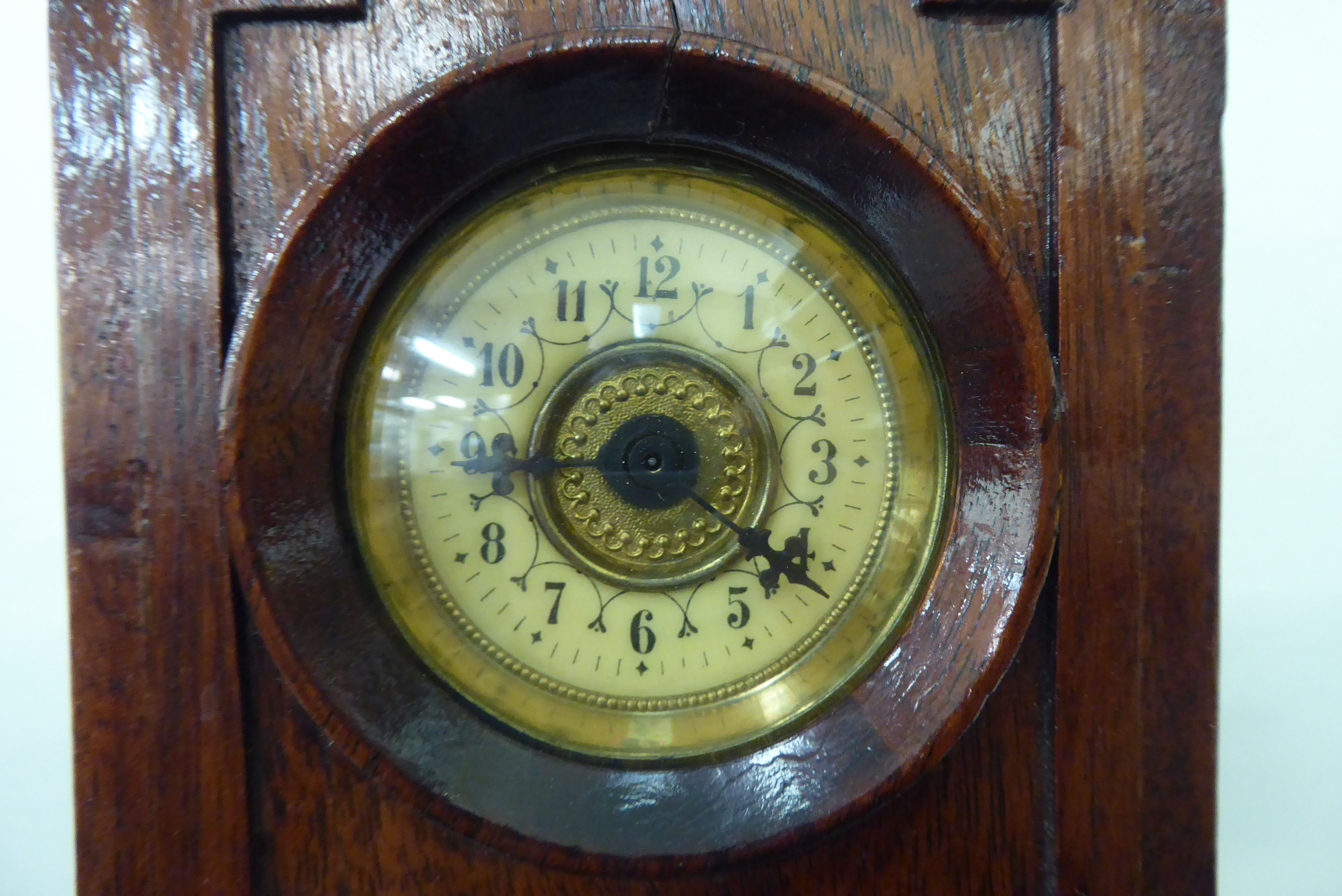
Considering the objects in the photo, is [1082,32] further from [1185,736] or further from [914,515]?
[1185,736]

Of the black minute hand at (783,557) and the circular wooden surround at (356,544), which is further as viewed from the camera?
the black minute hand at (783,557)

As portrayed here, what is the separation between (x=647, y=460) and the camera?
0.75 metres

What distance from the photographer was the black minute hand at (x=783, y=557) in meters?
0.76

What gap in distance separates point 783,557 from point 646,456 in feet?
0.53

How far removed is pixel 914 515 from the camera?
76 centimetres

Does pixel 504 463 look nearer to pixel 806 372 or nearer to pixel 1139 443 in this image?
pixel 806 372

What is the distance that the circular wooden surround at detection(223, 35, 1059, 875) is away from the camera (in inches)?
25.7

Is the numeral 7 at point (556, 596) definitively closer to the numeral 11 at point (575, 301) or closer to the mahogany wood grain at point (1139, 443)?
the numeral 11 at point (575, 301)

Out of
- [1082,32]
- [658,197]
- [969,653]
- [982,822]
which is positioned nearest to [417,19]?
[658,197]

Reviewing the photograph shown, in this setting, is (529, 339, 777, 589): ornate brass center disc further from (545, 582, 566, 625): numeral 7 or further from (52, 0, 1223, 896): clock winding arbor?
(52, 0, 1223, 896): clock winding arbor

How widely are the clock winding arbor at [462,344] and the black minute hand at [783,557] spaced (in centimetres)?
12

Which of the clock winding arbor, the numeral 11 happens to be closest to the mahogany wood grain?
the clock winding arbor

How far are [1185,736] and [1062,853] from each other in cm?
14

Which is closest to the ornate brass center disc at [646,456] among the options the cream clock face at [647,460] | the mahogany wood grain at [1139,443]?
the cream clock face at [647,460]
